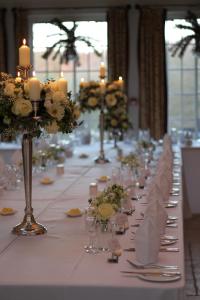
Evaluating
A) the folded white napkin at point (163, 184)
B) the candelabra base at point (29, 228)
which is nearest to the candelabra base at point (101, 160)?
the folded white napkin at point (163, 184)

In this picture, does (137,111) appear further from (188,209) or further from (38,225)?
(38,225)

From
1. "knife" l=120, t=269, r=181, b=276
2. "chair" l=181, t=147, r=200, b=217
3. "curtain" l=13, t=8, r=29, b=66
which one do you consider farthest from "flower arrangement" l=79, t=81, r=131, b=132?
"knife" l=120, t=269, r=181, b=276

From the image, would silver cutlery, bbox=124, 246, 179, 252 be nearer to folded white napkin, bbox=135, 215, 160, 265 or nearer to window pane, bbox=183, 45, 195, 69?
folded white napkin, bbox=135, 215, 160, 265

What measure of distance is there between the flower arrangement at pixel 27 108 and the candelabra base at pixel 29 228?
20.8 inches

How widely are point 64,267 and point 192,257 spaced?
351 centimetres

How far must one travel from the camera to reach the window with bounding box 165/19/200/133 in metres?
9.91

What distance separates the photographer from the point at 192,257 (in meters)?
5.96

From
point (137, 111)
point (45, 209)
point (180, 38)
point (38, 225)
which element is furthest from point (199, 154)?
point (38, 225)

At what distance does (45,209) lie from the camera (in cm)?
410

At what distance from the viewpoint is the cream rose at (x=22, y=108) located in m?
3.06

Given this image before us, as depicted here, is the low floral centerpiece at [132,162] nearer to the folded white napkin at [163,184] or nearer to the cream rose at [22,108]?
the folded white napkin at [163,184]

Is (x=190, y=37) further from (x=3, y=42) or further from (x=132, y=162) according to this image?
(x=132, y=162)

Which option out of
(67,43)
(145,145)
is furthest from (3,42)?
(145,145)

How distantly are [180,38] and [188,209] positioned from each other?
3.39 metres
